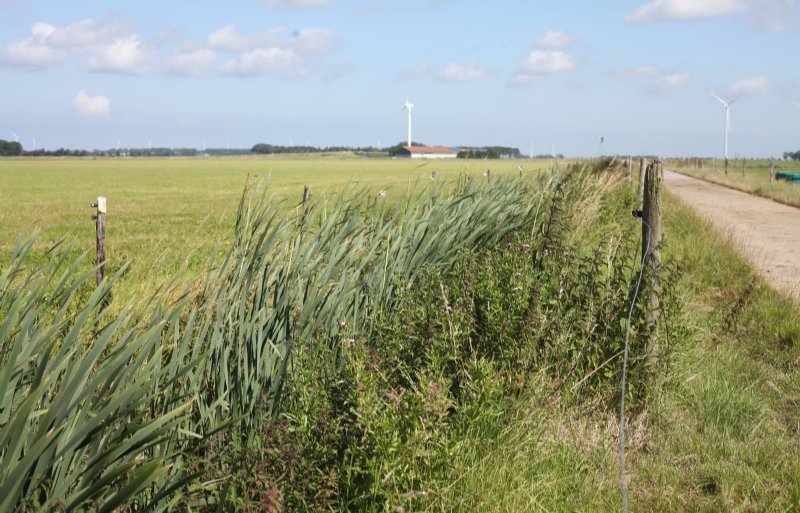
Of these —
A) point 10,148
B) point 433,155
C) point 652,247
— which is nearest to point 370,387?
point 652,247

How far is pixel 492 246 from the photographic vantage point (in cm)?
747

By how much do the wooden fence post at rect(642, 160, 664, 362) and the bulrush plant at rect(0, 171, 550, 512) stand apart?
141 cm

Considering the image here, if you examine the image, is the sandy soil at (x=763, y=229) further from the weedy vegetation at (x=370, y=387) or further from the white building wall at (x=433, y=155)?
the white building wall at (x=433, y=155)

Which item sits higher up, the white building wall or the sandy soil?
the white building wall

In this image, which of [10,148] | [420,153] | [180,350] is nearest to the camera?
[180,350]

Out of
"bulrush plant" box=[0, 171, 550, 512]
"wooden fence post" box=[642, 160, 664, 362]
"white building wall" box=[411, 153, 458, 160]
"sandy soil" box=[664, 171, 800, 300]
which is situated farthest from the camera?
"white building wall" box=[411, 153, 458, 160]

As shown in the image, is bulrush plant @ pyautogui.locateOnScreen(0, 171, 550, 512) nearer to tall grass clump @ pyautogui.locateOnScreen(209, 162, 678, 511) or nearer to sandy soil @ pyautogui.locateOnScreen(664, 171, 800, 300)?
tall grass clump @ pyautogui.locateOnScreen(209, 162, 678, 511)

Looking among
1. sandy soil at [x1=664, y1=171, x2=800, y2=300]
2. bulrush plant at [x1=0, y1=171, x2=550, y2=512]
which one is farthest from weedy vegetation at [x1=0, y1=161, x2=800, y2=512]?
sandy soil at [x1=664, y1=171, x2=800, y2=300]

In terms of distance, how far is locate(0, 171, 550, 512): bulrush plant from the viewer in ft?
9.05

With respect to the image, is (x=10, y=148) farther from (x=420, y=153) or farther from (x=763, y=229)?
(x=763, y=229)

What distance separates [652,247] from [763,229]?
12578mm

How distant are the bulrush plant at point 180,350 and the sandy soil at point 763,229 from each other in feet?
16.8

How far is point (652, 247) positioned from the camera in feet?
19.4

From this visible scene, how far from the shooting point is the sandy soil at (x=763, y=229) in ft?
36.3
